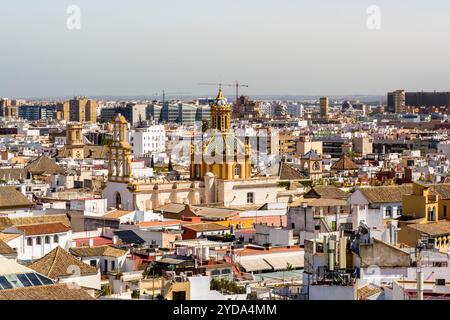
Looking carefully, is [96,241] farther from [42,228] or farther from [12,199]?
[12,199]

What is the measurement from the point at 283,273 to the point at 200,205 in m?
9.22

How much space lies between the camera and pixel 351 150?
5647 cm

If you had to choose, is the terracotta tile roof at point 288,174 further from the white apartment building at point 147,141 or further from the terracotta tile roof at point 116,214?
the white apartment building at point 147,141

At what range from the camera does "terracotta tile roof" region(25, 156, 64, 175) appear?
36250mm

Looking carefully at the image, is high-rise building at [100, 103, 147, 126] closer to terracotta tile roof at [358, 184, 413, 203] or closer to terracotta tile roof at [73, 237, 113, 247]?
terracotta tile roof at [358, 184, 413, 203]

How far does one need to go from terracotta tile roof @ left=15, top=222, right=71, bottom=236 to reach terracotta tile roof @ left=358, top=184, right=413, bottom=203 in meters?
5.69

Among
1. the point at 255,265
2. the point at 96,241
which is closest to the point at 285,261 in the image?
the point at 255,265

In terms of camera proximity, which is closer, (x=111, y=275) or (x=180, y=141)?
(x=111, y=275)

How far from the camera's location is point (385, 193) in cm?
2148

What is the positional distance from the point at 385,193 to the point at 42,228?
6.58m

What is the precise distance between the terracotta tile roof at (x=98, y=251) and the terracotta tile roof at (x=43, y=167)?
65.4 feet

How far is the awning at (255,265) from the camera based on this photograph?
1559 cm
